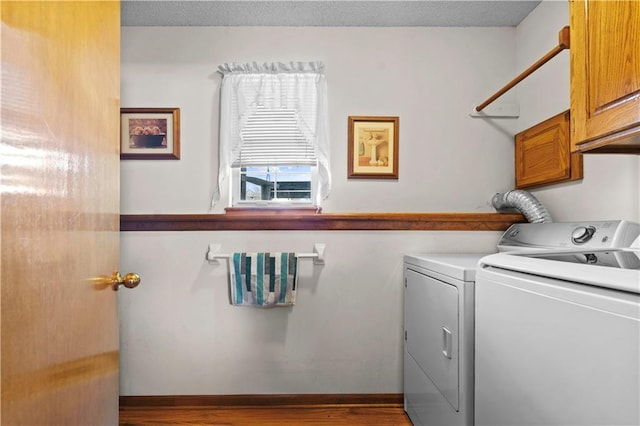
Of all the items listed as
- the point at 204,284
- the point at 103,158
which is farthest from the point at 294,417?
the point at 103,158

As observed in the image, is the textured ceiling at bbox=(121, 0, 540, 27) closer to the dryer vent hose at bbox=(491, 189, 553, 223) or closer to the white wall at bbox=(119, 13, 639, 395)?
the white wall at bbox=(119, 13, 639, 395)

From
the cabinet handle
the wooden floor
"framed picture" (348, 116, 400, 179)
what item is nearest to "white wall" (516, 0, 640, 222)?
"framed picture" (348, 116, 400, 179)

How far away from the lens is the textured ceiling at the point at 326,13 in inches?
74.1

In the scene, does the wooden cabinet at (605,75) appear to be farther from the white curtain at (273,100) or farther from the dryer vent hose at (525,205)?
the white curtain at (273,100)

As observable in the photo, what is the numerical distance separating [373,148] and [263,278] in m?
0.99

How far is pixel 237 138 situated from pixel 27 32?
58.6 inches

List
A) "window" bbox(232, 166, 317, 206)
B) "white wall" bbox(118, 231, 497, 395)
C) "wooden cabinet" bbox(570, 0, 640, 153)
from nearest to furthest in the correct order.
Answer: "wooden cabinet" bbox(570, 0, 640, 153) → "white wall" bbox(118, 231, 497, 395) → "window" bbox(232, 166, 317, 206)

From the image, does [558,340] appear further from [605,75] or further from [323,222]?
[323,222]

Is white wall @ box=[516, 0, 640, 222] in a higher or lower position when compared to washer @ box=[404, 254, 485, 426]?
higher

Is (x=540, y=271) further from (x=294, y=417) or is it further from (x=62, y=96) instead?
(x=294, y=417)

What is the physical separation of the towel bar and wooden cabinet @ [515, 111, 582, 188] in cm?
122

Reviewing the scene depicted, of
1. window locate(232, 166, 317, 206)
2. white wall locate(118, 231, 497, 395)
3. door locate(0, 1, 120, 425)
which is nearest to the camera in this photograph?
door locate(0, 1, 120, 425)

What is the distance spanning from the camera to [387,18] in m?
2.00

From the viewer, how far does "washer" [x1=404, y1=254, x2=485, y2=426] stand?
122cm
